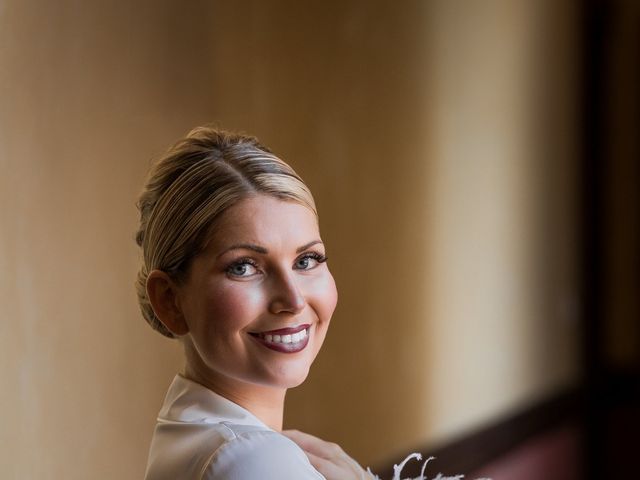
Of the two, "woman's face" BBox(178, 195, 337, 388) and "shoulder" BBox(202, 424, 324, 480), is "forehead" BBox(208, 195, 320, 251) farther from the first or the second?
"shoulder" BBox(202, 424, 324, 480)

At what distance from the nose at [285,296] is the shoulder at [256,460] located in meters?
0.09

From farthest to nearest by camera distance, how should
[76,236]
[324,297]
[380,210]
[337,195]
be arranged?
[380,210], [337,195], [76,236], [324,297]

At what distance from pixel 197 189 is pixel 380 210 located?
2.76ft

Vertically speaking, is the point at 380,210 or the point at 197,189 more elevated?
the point at 197,189

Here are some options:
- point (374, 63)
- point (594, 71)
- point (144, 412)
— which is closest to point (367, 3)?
point (374, 63)

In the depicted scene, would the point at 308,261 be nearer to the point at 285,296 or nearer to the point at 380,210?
the point at 285,296

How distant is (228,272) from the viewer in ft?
2.15

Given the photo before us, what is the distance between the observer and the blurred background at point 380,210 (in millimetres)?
853

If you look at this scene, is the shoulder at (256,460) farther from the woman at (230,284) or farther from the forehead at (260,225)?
the forehead at (260,225)

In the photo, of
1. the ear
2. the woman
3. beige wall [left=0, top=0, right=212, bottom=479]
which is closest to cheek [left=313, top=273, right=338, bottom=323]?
the woman

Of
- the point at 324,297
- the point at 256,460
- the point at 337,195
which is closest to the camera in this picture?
the point at 256,460

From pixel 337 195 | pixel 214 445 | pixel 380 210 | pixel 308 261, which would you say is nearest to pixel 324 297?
pixel 308 261

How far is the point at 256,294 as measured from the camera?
65 centimetres

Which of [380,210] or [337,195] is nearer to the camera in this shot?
[337,195]
